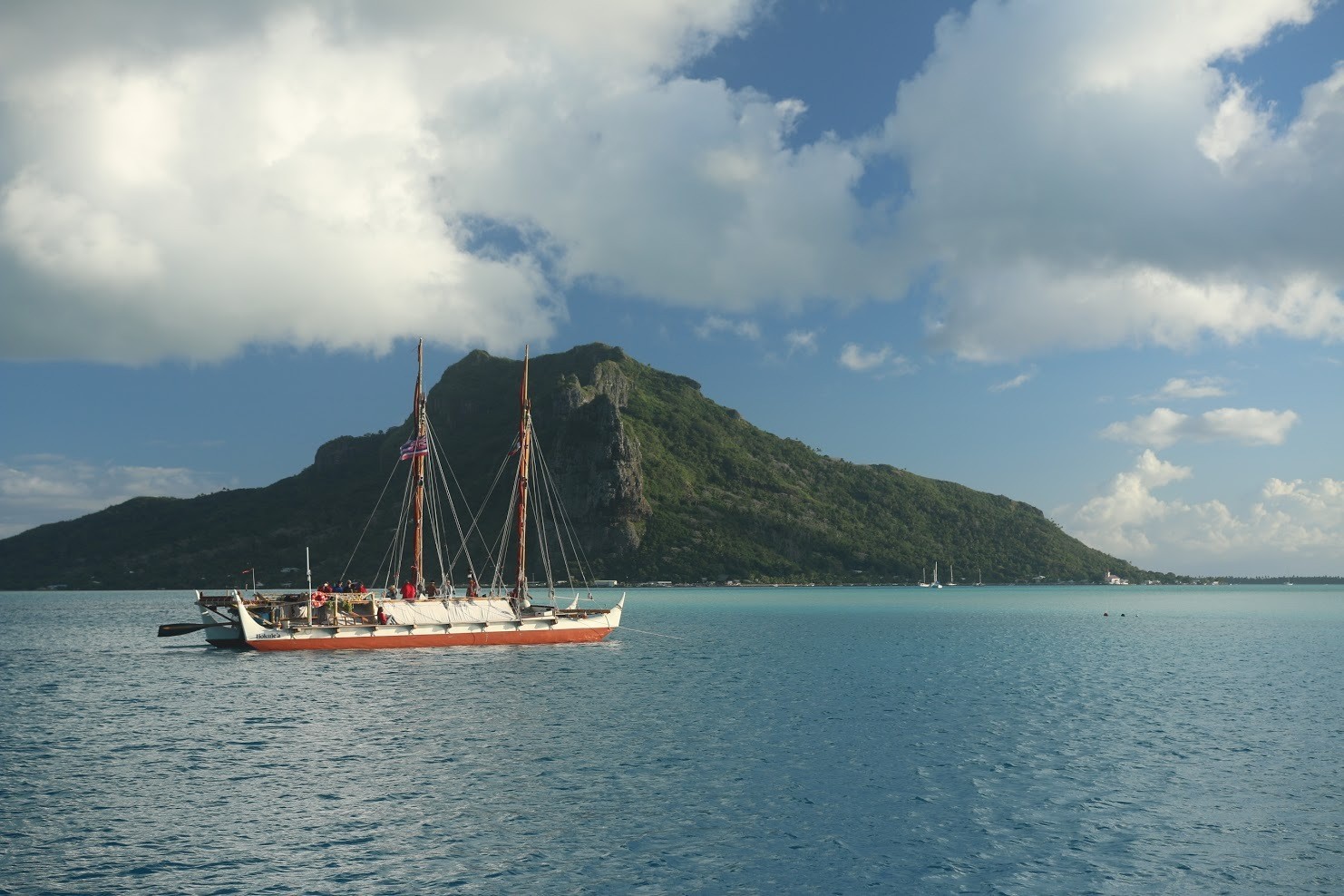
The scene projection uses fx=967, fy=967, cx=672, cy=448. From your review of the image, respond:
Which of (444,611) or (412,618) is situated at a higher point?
(444,611)

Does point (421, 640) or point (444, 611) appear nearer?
point (421, 640)

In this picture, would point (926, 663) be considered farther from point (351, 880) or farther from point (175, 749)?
point (351, 880)

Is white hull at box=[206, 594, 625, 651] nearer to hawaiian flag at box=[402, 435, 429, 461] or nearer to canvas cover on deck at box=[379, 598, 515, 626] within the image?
canvas cover on deck at box=[379, 598, 515, 626]

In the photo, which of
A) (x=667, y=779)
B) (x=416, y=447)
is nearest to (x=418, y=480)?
(x=416, y=447)

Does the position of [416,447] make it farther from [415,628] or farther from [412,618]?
[415,628]

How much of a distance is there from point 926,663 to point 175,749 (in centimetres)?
5094

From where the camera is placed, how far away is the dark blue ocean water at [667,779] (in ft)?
74.7

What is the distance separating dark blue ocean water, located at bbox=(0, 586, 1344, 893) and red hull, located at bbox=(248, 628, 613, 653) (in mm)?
6168

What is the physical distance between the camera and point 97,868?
74.7 ft

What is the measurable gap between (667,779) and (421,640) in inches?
1951

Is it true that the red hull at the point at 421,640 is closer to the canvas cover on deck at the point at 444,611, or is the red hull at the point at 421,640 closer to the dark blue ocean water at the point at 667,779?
the canvas cover on deck at the point at 444,611

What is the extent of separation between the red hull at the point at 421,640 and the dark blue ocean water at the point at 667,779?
20.2 feet

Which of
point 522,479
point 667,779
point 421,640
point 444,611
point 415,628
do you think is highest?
point 522,479

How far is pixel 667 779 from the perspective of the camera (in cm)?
3180
